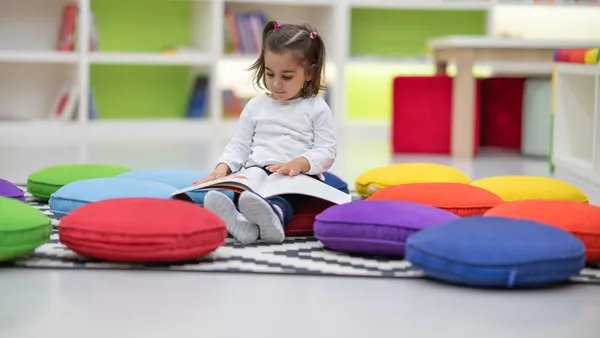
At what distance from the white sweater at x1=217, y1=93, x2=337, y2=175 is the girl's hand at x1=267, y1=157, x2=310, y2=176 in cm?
5

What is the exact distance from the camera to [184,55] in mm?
5492

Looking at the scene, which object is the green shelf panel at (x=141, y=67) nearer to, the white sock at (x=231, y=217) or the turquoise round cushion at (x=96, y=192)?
the turquoise round cushion at (x=96, y=192)

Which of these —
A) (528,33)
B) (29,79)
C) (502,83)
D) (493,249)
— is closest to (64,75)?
(29,79)

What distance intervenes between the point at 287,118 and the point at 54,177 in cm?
72

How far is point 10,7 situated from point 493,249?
4469 mm

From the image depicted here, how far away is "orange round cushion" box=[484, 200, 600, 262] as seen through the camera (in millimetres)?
1843

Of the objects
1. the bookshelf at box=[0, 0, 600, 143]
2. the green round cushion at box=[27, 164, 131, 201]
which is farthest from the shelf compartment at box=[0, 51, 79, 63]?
the green round cushion at box=[27, 164, 131, 201]

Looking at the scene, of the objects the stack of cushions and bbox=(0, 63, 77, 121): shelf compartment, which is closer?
the stack of cushions

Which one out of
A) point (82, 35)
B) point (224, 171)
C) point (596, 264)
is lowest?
point (596, 264)

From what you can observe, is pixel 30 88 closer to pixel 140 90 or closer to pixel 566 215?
pixel 140 90

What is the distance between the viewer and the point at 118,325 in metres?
1.41

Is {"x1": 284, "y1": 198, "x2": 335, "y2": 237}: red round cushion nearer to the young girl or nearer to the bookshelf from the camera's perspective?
the young girl

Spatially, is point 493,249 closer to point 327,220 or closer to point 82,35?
point 327,220

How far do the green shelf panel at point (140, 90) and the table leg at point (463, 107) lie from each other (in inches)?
79.4
